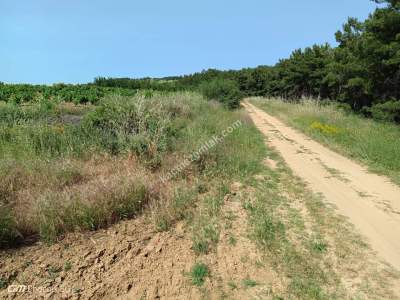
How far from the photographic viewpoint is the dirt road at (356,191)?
174 inches

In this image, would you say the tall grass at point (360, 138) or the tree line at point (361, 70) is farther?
the tree line at point (361, 70)

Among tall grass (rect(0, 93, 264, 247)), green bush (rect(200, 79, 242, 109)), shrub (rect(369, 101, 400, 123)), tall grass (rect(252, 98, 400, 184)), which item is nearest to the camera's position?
tall grass (rect(0, 93, 264, 247))

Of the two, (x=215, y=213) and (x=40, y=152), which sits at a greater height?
(x=40, y=152)

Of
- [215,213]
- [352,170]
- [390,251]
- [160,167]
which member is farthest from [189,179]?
[352,170]

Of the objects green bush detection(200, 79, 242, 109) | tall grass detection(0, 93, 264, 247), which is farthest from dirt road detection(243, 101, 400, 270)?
green bush detection(200, 79, 242, 109)

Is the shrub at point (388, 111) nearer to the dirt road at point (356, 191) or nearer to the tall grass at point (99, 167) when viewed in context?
the dirt road at point (356, 191)

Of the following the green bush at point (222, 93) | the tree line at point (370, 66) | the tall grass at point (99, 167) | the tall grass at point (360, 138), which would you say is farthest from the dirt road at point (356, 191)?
the green bush at point (222, 93)

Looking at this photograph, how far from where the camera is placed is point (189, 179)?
6.56m

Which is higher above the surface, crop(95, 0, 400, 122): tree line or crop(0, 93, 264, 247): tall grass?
crop(95, 0, 400, 122): tree line

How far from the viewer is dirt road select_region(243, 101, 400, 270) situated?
4.43 metres

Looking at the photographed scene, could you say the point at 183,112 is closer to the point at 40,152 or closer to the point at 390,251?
the point at 40,152

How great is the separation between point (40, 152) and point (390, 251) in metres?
6.43

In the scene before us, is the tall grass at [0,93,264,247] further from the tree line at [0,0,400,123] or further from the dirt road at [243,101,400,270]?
the tree line at [0,0,400,123]

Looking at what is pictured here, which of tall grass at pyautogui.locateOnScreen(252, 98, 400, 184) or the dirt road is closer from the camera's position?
the dirt road
